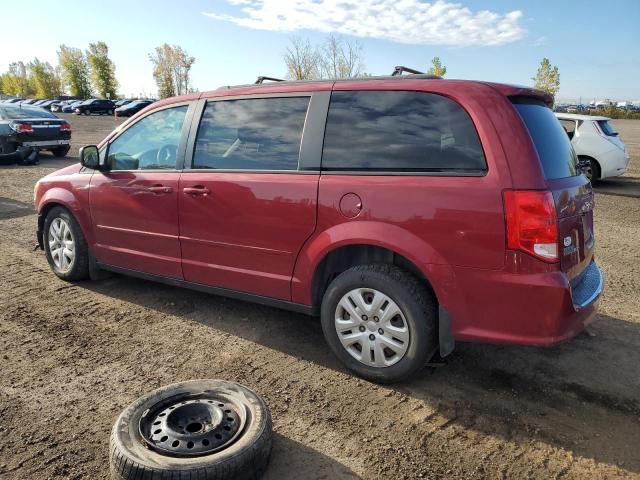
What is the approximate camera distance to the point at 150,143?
14.0 feet

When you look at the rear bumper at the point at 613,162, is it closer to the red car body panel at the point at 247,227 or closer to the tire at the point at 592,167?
the tire at the point at 592,167

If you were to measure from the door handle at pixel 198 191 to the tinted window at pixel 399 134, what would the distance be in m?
1.00

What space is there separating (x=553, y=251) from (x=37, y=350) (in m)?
3.50

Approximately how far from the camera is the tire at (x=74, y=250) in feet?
15.6

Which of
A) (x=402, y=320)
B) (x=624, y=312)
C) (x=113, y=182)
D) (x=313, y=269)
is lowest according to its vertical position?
(x=624, y=312)

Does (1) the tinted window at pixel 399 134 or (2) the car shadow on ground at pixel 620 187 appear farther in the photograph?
(2) the car shadow on ground at pixel 620 187

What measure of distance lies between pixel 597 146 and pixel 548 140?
31.6 ft

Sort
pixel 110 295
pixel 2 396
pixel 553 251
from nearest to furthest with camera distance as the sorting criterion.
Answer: pixel 553 251 → pixel 2 396 → pixel 110 295

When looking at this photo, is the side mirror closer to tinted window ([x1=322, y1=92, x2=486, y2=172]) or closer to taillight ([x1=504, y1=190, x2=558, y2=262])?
tinted window ([x1=322, y1=92, x2=486, y2=172])

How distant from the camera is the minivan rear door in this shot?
268cm

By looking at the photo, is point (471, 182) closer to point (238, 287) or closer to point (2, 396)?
point (238, 287)

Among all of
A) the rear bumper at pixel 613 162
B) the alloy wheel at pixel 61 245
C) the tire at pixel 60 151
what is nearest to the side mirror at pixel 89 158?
the alloy wheel at pixel 61 245

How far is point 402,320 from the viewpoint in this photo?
300 centimetres

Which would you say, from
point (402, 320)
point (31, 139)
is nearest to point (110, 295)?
point (402, 320)
